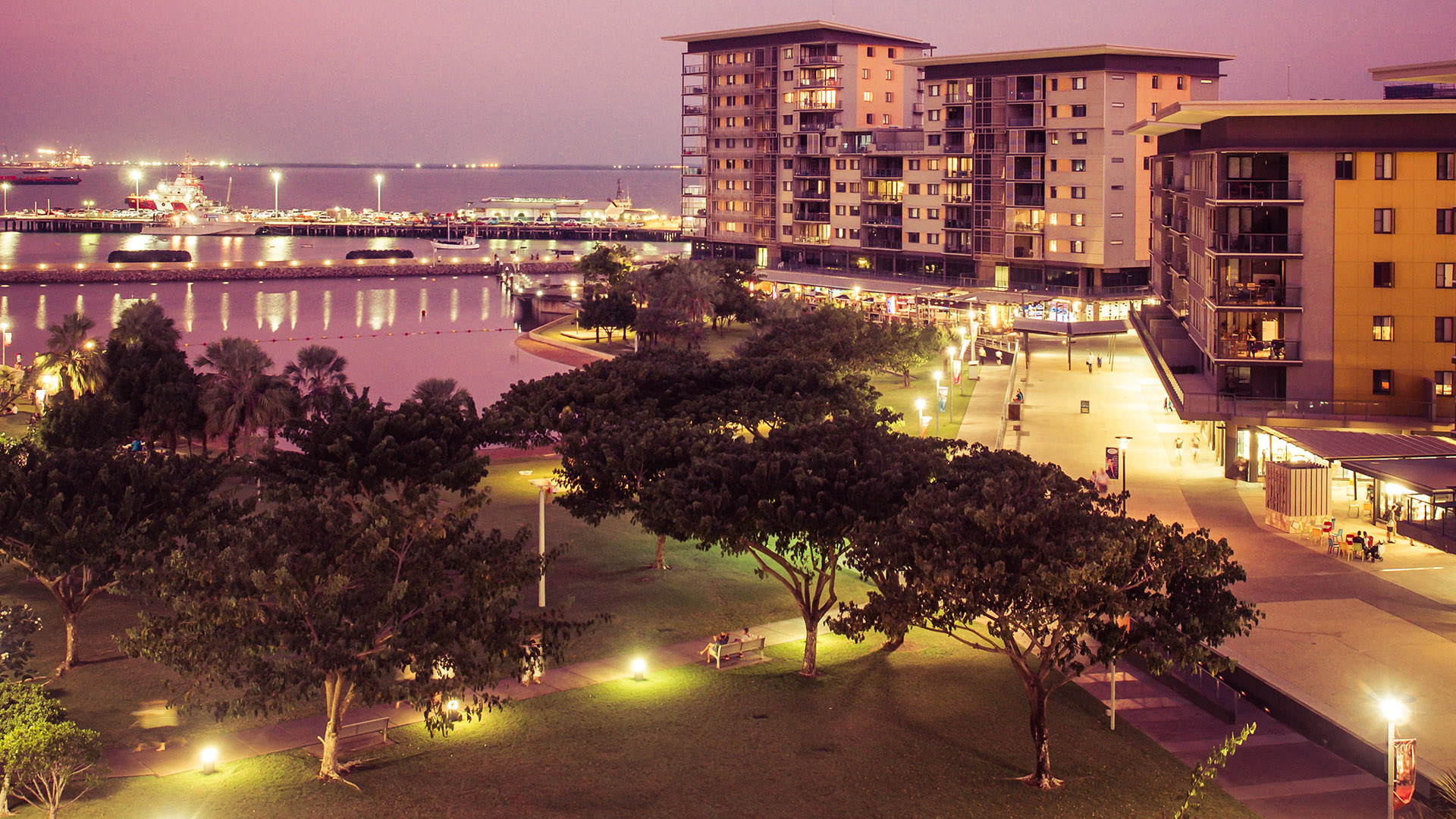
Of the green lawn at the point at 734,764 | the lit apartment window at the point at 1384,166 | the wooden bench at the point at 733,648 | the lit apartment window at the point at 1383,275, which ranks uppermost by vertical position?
the lit apartment window at the point at 1384,166

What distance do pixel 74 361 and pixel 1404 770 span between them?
2057 inches

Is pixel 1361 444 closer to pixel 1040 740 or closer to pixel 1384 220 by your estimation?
pixel 1384 220

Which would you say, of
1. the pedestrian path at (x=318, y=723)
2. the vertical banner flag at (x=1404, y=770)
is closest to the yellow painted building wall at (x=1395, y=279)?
the pedestrian path at (x=318, y=723)

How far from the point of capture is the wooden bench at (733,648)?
91.1ft

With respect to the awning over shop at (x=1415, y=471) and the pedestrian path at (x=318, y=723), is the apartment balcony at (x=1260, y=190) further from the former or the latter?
the pedestrian path at (x=318, y=723)

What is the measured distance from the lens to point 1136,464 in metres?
48.5

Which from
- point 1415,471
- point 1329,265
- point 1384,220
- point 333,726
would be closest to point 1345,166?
point 1384,220

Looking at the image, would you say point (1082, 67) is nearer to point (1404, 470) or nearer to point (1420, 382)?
point (1420, 382)

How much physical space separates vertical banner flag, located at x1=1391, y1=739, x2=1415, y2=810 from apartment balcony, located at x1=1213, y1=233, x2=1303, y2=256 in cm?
3003

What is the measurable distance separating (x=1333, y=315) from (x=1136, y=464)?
8.74 metres

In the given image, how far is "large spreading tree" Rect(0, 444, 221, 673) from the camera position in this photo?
86.9 feet

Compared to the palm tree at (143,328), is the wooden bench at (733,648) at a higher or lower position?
lower

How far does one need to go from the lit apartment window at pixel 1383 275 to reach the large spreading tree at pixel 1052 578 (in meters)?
28.0

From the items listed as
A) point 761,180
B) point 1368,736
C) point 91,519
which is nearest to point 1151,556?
point 1368,736
